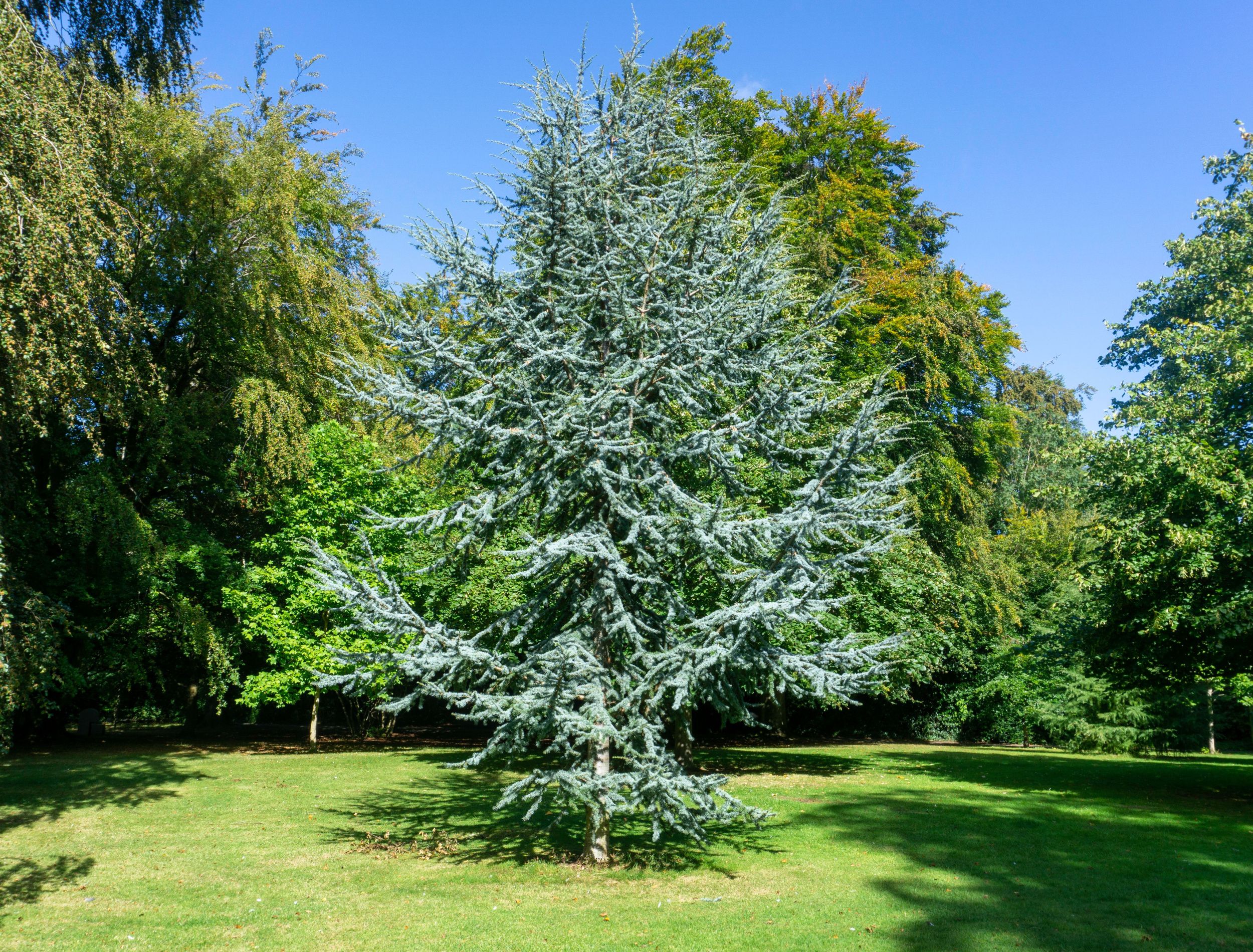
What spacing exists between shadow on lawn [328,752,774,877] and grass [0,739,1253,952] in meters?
0.06

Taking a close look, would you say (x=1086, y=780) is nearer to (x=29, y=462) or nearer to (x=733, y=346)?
(x=733, y=346)

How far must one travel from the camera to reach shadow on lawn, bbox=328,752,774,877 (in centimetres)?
920

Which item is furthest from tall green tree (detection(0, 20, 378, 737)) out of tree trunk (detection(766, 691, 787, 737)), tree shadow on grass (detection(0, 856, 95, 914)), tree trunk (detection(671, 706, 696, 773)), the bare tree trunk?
the bare tree trunk

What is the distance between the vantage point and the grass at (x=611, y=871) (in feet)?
22.1

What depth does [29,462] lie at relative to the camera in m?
16.2

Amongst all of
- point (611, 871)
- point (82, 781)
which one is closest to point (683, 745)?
point (611, 871)

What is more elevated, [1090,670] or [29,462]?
[29,462]

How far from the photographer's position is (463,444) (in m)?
8.80

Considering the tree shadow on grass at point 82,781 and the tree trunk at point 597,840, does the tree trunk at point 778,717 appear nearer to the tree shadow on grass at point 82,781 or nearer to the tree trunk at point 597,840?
the tree trunk at point 597,840

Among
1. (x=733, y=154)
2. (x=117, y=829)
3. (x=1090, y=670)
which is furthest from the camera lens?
(x=733, y=154)

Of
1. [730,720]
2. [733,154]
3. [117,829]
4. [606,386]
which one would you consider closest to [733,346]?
[606,386]

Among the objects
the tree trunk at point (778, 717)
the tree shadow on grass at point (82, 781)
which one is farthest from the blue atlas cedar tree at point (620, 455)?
the tree trunk at point (778, 717)

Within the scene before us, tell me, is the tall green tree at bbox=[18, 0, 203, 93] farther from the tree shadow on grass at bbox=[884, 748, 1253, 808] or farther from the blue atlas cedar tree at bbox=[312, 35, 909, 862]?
the tree shadow on grass at bbox=[884, 748, 1253, 808]

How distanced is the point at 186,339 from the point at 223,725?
15543mm
